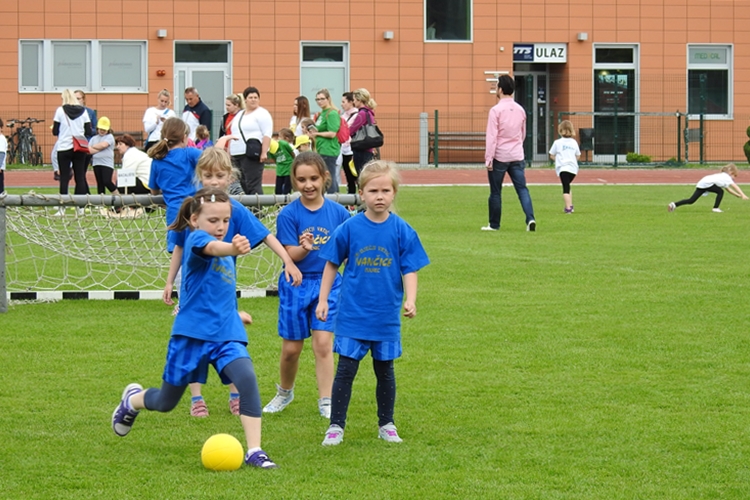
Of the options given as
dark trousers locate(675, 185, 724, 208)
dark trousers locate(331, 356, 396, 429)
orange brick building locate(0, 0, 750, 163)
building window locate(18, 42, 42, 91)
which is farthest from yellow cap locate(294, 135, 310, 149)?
building window locate(18, 42, 42, 91)

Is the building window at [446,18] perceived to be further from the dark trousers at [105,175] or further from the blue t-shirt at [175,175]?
the blue t-shirt at [175,175]

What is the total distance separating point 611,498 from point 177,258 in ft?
9.46

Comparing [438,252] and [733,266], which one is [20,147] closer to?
[438,252]

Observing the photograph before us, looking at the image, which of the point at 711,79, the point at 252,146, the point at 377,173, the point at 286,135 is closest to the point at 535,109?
the point at 711,79

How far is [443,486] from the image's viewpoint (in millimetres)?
5191

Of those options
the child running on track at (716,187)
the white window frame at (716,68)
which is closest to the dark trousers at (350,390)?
the child running on track at (716,187)

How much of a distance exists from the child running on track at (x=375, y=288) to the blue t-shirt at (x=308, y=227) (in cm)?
66

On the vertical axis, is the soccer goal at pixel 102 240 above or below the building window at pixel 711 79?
below

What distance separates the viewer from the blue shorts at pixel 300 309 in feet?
21.7

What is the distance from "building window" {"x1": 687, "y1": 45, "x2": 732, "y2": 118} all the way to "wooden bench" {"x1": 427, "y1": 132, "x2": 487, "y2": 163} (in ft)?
24.1

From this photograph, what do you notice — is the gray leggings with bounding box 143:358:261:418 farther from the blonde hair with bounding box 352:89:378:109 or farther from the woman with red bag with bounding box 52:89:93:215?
the woman with red bag with bounding box 52:89:93:215

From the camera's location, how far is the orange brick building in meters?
36.2

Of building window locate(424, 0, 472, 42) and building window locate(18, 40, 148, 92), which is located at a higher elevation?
building window locate(424, 0, 472, 42)

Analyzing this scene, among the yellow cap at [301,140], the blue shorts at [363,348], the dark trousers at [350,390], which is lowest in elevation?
the dark trousers at [350,390]
